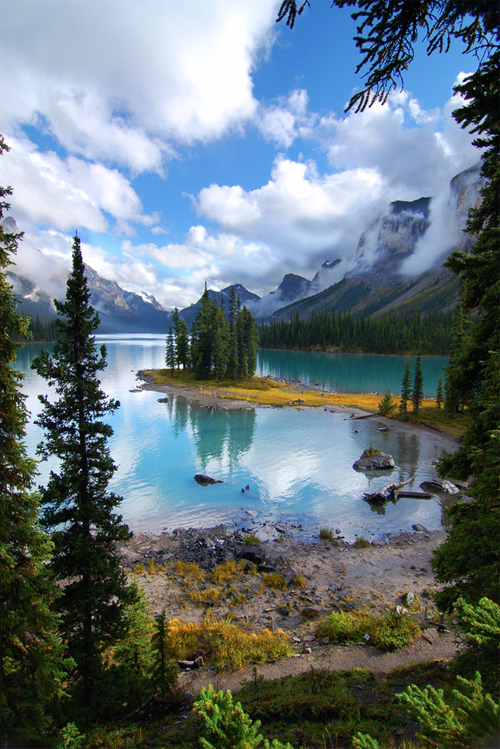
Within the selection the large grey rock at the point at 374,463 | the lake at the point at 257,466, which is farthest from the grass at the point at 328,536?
the large grey rock at the point at 374,463

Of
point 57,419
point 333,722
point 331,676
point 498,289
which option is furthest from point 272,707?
point 498,289

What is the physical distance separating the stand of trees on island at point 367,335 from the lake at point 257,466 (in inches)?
5008

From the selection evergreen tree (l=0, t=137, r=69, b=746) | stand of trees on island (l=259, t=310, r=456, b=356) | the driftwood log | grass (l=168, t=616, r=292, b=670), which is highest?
stand of trees on island (l=259, t=310, r=456, b=356)

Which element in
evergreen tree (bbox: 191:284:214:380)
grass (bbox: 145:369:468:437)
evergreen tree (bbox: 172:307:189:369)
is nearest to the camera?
grass (bbox: 145:369:468:437)

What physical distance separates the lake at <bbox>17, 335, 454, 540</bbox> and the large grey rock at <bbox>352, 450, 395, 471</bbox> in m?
1.02

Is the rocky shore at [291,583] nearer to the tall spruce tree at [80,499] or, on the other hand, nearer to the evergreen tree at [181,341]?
the tall spruce tree at [80,499]

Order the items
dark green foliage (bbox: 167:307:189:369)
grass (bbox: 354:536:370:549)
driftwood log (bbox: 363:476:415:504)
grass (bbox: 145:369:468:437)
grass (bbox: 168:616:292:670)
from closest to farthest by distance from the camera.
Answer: grass (bbox: 168:616:292:670) → grass (bbox: 354:536:370:549) → driftwood log (bbox: 363:476:415:504) → grass (bbox: 145:369:468:437) → dark green foliage (bbox: 167:307:189:369)

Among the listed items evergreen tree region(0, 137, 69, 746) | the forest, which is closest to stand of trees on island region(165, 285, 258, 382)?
the forest

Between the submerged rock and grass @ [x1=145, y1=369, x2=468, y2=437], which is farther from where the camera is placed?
grass @ [x1=145, y1=369, x2=468, y2=437]

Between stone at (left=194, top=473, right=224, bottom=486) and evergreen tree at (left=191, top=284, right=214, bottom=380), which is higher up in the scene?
evergreen tree at (left=191, top=284, right=214, bottom=380)

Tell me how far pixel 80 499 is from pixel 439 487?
30099 millimetres

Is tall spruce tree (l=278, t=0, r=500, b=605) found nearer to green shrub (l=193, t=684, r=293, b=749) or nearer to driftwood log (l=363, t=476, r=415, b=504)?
green shrub (l=193, t=684, r=293, b=749)

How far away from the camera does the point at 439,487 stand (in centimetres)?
2988

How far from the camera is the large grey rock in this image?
34406 mm
